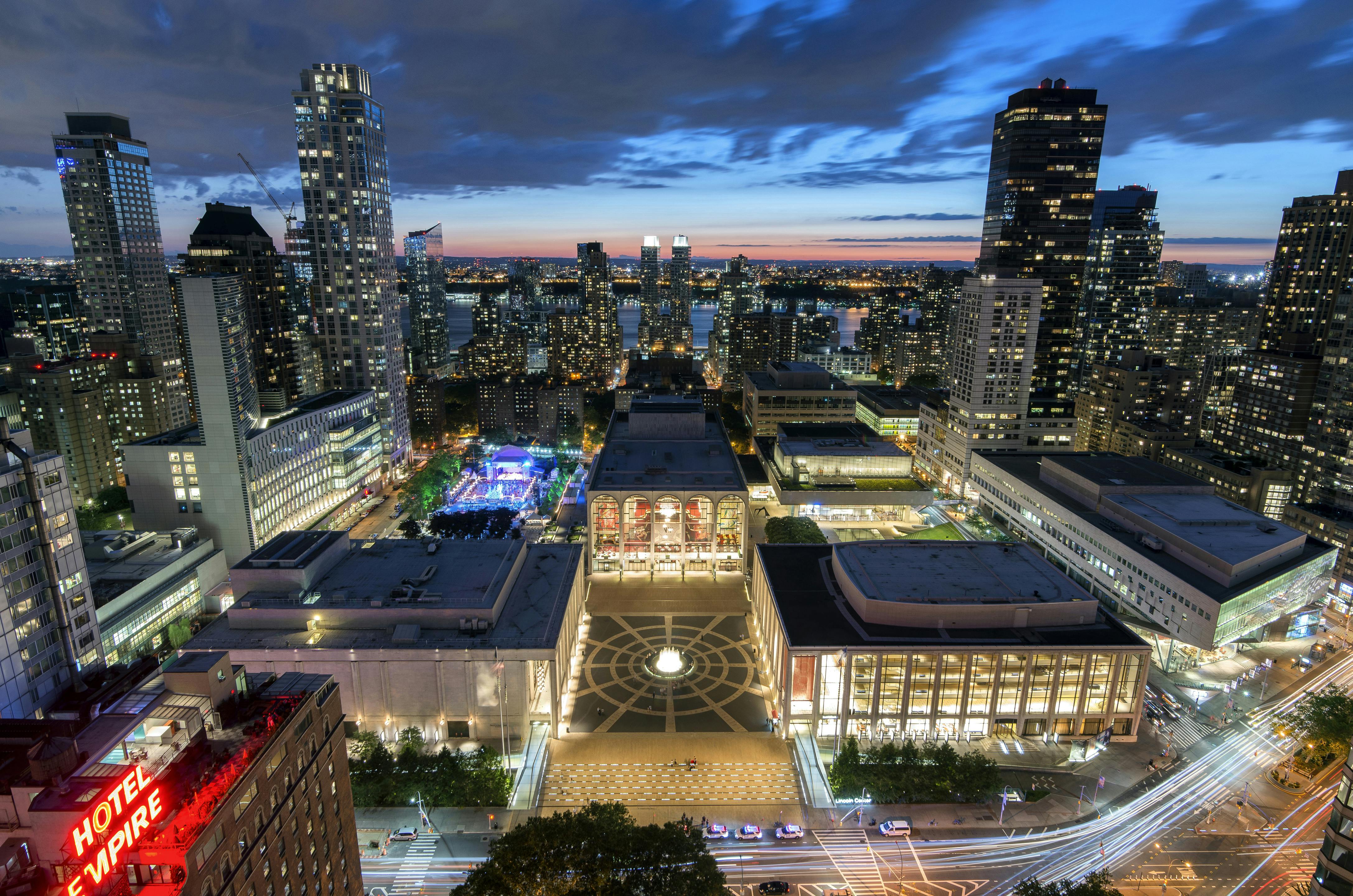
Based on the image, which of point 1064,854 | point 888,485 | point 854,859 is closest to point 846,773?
point 854,859

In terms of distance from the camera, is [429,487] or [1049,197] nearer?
[429,487]

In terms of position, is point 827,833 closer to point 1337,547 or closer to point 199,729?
point 199,729

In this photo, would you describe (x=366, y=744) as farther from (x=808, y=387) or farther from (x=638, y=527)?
(x=808, y=387)

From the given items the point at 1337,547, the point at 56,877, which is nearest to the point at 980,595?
the point at 1337,547

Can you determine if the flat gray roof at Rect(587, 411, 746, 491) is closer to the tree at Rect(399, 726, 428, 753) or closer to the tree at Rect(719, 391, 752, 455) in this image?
the tree at Rect(719, 391, 752, 455)

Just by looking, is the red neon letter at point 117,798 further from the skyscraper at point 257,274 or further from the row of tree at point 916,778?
the skyscraper at point 257,274
